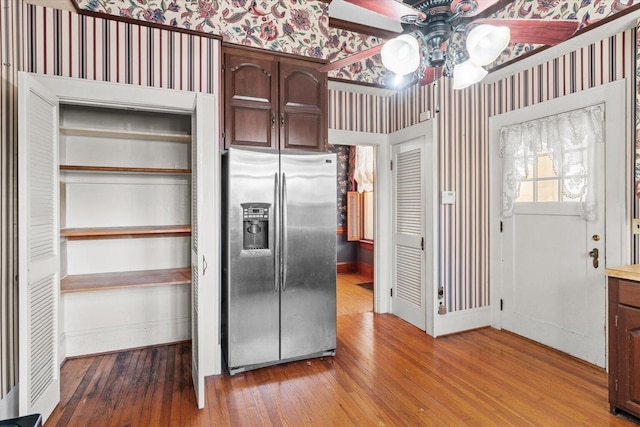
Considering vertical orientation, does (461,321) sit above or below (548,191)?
below

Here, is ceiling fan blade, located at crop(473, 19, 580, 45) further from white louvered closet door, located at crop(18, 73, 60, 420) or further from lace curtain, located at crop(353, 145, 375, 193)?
lace curtain, located at crop(353, 145, 375, 193)

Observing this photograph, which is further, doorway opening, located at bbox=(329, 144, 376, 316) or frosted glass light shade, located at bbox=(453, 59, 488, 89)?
doorway opening, located at bbox=(329, 144, 376, 316)

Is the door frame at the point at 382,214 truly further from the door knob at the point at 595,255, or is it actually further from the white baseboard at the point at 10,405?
the white baseboard at the point at 10,405

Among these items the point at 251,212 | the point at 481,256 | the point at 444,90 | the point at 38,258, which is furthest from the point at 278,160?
the point at 481,256

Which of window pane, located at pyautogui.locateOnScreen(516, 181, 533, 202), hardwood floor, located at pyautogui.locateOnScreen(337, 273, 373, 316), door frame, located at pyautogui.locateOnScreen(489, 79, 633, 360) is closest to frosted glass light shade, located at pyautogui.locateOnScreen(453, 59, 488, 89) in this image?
door frame, located at pyautogui.locateOnScreen(489, 79, 633, 360)

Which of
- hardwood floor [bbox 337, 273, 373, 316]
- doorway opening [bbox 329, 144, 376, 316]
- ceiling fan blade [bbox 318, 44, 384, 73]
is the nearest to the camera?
ceiling fan blade [bbox 318, 44, 384, 73]

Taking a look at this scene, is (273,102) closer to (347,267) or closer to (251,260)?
(251,260)

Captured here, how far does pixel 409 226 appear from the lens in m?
3.87

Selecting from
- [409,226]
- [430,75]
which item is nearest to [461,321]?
[409,226]

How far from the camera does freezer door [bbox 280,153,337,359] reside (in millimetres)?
2799

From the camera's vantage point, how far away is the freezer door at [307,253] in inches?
110

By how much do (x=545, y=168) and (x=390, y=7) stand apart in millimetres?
2419

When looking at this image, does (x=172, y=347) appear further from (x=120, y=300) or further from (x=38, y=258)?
(x=38, y=258)

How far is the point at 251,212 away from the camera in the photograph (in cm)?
271
